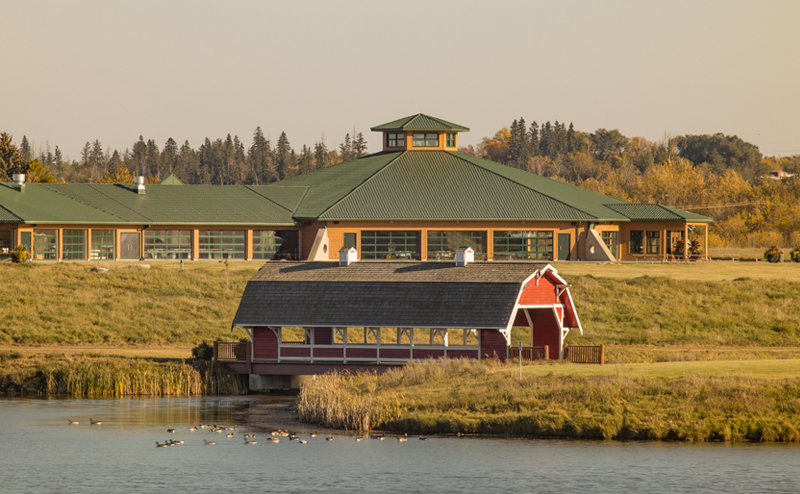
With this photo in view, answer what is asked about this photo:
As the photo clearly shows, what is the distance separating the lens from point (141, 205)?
79812 mm

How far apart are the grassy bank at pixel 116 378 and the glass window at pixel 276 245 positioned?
34463mm

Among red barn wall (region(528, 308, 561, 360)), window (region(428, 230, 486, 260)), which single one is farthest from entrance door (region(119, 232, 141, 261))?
red barn wall (region(528, 308, 561, 360))

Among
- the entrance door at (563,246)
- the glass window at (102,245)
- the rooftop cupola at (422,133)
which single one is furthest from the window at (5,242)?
the entrance door at (563,246)

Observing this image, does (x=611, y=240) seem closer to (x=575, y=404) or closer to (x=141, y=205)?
(x=141, y=205)

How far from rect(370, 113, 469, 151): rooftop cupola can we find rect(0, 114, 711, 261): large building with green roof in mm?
5490

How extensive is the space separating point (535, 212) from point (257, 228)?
65.0ft

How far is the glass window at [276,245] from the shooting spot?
259ft

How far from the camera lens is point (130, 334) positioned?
5716cm

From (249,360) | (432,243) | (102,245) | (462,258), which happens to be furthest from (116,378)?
(432,243)

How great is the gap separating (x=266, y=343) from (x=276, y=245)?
35.2 meters

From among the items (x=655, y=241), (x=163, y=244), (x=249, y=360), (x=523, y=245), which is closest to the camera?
(x=249, y=360)

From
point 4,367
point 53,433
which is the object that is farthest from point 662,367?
point 4,367

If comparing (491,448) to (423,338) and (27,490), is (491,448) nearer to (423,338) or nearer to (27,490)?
(27,490)

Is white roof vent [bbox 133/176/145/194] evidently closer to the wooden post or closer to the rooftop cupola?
the rooftop cupola
